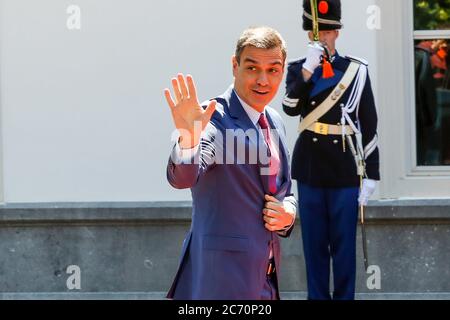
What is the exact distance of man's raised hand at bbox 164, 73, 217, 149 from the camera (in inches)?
169

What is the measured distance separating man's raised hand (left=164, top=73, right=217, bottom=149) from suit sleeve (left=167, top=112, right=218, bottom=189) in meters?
0.05

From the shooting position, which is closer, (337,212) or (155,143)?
(337,212)

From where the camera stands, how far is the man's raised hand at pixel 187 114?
428cm

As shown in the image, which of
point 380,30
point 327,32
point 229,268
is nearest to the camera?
point 229,268

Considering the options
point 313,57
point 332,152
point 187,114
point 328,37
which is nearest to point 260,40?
point 187,114

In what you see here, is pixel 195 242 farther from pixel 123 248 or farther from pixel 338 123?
pixel 123 248

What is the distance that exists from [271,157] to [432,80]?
4073mm

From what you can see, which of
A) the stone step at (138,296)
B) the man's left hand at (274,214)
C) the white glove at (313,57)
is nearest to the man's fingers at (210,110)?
the man's left hand at (274,214)

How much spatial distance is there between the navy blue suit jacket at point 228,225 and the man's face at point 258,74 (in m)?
0.11

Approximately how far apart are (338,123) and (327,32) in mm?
561

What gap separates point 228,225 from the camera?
454cm

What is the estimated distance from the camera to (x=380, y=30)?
27.0 ft

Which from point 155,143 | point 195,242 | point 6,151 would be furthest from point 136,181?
point 195,242

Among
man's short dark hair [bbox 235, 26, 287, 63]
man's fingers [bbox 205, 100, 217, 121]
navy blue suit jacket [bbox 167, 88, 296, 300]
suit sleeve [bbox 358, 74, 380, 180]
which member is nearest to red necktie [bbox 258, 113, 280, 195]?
A: navy blue suit jacket [bbox 167, 88, 296, 300]
